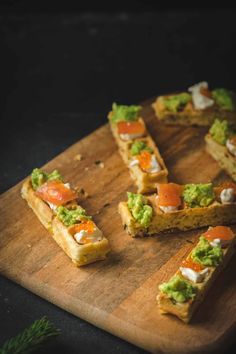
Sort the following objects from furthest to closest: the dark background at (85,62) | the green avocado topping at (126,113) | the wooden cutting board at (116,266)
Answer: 1. the dark background at (85,62)
2. the green avocado topping at (126,113)
3. the wooden cutting board at (116,266)

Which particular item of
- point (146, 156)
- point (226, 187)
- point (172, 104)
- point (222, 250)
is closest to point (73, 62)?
point (172, 104)

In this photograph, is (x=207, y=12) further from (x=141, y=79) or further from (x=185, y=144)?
(x=185, y=144)

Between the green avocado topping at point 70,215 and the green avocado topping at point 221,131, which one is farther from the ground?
the green avocado topping at point 70,215

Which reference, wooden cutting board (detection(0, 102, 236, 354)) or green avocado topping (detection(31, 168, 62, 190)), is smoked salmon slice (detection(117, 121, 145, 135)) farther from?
green avocado topping (detection(31, 168, 62, 190))

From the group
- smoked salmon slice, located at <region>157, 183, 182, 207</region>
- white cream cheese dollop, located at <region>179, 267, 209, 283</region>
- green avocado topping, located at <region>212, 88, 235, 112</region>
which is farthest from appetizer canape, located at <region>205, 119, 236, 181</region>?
white cream cheese dollop, located at <region>179, 267, 209, 283</region>

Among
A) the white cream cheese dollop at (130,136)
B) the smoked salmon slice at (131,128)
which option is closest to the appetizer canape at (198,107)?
the smoked salmon slice at (131,128)

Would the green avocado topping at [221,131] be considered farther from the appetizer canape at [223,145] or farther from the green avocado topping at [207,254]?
the green avocado topping at [207,254]

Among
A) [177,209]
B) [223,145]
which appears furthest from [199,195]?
[223,145]

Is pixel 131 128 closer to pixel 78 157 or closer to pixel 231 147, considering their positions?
pixel 78 157
